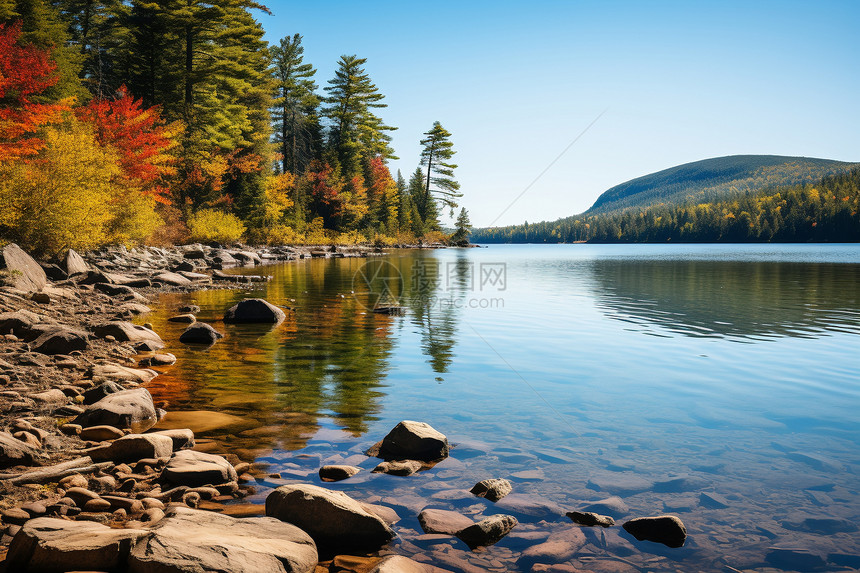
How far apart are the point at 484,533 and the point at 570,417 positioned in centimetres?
381

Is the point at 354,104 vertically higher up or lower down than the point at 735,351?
higher up

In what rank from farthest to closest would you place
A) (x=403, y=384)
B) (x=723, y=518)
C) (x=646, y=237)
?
1. (x=646, y=237)
2. (x=403, y=384)
3. (x=723, y=518)

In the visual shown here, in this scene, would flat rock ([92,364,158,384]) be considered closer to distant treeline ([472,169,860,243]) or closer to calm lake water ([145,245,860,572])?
calm lake water ([145,245,860,572])

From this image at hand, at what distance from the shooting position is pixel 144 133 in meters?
32.0

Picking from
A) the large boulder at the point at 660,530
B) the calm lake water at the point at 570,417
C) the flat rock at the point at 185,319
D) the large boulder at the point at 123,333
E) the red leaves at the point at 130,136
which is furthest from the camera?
the red leaves at the point at 130,136

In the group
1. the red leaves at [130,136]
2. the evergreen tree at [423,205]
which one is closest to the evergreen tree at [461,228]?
the evergreen tree at [423,205]

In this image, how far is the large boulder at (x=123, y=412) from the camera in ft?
20.9

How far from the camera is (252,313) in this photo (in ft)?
49.8

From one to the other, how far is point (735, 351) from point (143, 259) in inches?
1034

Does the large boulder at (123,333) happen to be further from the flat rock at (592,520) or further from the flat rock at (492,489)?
the flat rock at (592,520)

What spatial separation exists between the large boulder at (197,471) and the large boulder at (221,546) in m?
0.81

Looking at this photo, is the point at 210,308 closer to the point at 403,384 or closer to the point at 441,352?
the point at 441,352

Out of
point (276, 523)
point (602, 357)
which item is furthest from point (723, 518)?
point (602, 357)

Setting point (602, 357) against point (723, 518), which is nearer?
point (723, 518)
